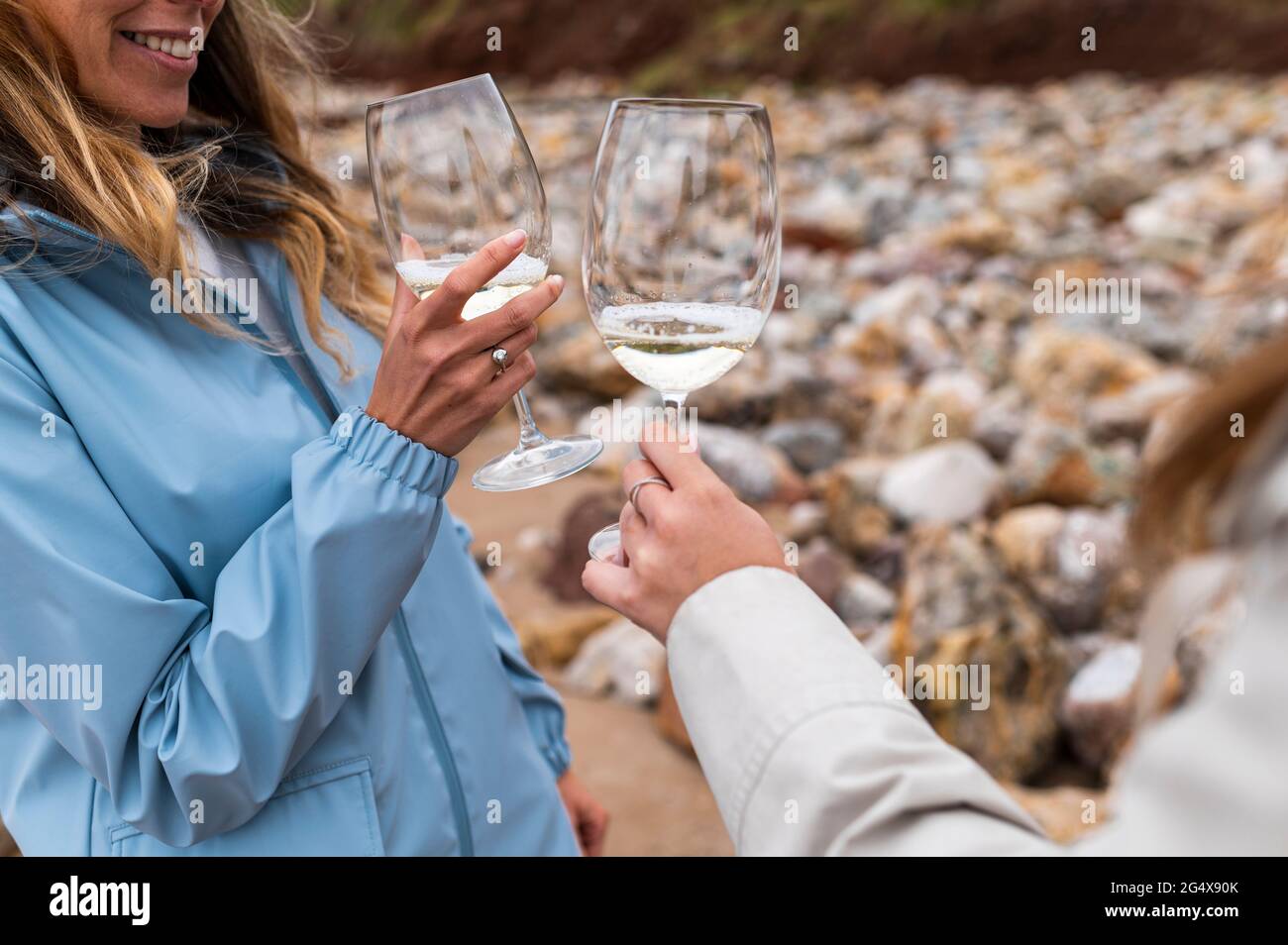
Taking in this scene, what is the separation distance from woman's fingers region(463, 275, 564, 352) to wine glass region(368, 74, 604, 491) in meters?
0.04

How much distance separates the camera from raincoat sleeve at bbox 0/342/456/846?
1218mm

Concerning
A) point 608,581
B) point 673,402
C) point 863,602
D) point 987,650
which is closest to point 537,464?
point 673,402

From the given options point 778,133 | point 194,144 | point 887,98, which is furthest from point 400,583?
point 887,98

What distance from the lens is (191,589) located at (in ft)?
4.45

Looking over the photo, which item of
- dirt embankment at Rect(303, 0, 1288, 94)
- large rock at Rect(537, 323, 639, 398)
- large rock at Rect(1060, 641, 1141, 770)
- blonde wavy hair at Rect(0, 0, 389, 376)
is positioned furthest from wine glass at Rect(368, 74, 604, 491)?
dirt embankment at Rect(303, 0, 1288, 94)

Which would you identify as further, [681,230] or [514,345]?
[514,345]

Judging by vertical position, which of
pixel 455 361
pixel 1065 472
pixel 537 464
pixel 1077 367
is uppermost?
pixel 455 361

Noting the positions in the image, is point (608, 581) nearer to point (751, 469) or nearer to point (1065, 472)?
point (1065, 472)

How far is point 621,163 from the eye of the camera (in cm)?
119

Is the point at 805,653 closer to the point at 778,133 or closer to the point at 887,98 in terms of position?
the point at 778,133

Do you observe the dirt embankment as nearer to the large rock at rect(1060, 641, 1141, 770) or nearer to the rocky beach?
the rocky beach

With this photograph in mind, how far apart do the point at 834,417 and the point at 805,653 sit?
4605mm

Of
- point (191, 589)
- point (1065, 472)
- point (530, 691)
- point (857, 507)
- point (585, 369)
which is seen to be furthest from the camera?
point (585, 369)

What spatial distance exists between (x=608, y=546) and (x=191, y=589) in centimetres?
49
